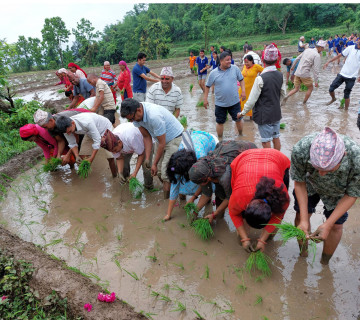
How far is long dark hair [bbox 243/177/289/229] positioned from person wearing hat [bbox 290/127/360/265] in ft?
0.88

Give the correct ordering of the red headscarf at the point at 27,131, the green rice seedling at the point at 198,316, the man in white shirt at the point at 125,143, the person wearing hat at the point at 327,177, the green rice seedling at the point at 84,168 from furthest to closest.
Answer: the green rice seedling at the point at 84,168
the red headscarf at the point at 27,131
the man in white shirt at the point at 125,143
the green rice seedling at the point at 198,316
the person wearing hat at the point at 327,177

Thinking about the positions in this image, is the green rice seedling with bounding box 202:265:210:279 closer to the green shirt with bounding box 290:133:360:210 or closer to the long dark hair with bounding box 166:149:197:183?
the long dark hair with bounding box 166:149:197:183

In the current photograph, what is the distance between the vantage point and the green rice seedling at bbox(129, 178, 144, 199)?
386cm

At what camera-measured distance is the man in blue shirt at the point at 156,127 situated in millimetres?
3143

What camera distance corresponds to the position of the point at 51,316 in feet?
8.18

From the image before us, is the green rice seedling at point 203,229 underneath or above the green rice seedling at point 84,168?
underneath

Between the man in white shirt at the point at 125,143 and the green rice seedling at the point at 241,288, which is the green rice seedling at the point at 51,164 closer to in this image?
the man in white shirt at the point at 125,143

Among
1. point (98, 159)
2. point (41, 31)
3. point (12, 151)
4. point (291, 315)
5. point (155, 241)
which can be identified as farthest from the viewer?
point (41, 31)

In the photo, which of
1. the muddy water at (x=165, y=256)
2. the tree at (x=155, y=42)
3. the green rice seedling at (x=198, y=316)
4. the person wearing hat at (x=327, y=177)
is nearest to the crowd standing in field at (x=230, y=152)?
the person wearing hat at (x=327, y=177)

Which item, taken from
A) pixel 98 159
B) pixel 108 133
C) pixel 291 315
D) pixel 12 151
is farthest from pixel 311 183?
pixel 12 151

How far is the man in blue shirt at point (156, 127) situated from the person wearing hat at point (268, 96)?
3.91 ft

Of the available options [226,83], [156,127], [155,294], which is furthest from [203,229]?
[226,83]

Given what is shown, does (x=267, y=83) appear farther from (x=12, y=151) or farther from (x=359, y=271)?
(x=12, y=151)

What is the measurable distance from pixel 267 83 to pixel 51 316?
3.66 meters
